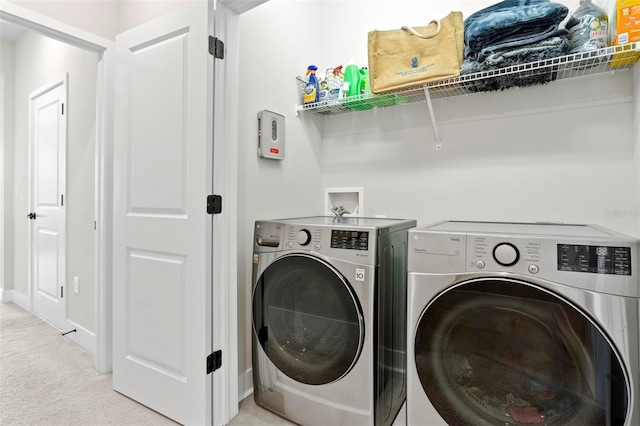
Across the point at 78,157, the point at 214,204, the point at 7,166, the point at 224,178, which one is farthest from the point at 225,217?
the point at 7,166

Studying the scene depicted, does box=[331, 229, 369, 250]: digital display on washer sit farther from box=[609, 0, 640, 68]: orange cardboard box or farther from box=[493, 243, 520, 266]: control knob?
box=[609, 0, 640, 68]: orange cardboard box

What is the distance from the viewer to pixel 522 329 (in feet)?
3.45

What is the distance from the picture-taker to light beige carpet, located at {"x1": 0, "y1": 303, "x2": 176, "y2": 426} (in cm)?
160

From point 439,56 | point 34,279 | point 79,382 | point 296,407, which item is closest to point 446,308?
point 296,407

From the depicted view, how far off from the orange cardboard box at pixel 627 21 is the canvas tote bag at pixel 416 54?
59 cm

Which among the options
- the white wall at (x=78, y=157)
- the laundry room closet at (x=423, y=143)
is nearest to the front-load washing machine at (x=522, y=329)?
the laundry room closet at (x=423, y=143)

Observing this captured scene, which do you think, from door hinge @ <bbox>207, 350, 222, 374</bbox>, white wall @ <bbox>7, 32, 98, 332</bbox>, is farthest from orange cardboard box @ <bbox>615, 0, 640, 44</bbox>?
white wall @ <bbox>7, 32, 98, 332</bbox>

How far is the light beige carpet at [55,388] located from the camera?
1597 millimetres

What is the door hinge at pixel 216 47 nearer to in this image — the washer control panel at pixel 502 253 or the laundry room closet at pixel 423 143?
the laundry room closet at pixel 423 143

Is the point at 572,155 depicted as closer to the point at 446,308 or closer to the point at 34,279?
the point at 446,308

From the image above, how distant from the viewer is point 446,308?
1.16 metres

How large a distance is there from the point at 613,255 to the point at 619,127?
3.22ft

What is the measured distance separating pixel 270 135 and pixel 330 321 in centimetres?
110

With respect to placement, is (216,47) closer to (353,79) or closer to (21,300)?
(353,79)
